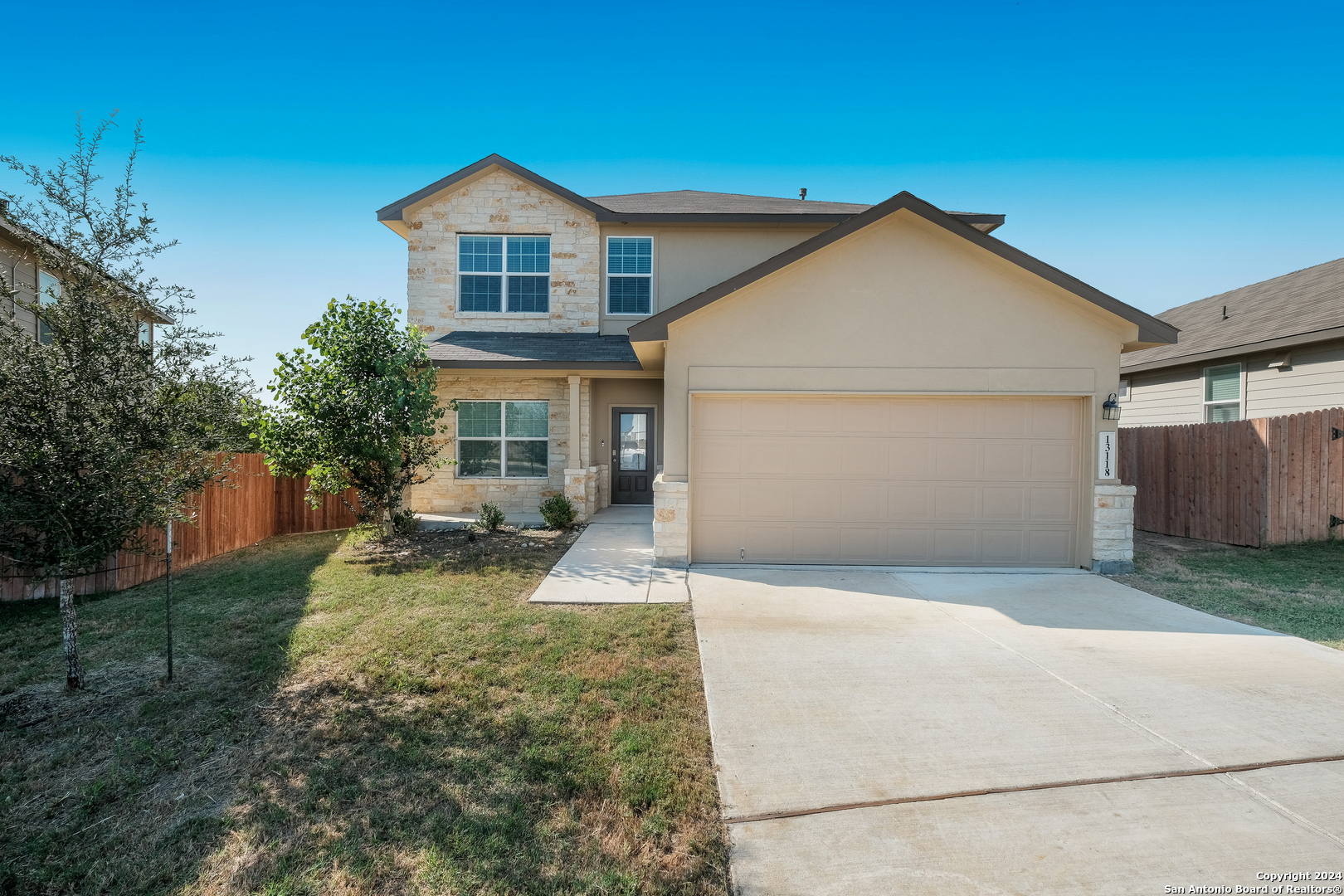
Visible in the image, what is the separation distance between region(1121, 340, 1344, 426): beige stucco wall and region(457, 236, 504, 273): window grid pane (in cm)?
1489

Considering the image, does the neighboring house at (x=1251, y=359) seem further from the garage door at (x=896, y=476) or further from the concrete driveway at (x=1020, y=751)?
the concrete driveway at (x=1020, y=751)

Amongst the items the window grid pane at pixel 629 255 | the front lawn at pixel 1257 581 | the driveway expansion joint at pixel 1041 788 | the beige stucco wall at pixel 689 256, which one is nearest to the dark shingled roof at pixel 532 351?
the beige stucco wall at pixel 689 256

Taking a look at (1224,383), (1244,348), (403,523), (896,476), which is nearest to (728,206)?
(896,476)

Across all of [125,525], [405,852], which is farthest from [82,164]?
[405,852]

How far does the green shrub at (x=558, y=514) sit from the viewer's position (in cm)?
1082

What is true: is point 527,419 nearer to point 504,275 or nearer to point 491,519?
point 491,519

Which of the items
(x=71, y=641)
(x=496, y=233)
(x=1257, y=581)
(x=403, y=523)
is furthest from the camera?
(x=496, y=233)

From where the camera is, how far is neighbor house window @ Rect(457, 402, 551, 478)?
12562 mm

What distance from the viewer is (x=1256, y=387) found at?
37.9ft

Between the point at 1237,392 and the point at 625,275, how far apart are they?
12.7 m

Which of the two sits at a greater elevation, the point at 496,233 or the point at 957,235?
the point at 496,233

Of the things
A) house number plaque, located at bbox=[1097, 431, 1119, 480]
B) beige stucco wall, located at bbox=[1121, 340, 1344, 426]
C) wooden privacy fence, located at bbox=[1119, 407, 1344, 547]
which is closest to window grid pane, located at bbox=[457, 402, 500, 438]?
house number plaque, located at bbox=[1097, 431, 1119, 480]

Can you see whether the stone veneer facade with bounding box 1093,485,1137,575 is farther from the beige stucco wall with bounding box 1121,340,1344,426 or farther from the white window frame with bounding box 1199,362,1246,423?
the white window frame with bounding box 1199,362,1246,423

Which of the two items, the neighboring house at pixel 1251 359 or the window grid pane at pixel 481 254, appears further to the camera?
the window grid pane at pixel 481 254
